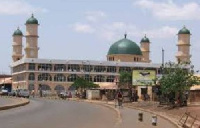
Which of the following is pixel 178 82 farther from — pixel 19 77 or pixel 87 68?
pixel 19 77

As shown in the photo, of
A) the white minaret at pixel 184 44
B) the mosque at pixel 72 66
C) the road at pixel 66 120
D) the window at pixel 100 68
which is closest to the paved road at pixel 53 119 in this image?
the road at pixel 66 120

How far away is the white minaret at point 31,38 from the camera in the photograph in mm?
136150

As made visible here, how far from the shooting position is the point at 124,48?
140625mm

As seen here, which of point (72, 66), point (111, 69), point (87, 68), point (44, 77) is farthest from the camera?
point (111, 69)

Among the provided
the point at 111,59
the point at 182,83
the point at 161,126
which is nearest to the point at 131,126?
the point at 161,126

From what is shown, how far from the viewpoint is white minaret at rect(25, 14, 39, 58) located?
136m

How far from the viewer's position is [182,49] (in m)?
146

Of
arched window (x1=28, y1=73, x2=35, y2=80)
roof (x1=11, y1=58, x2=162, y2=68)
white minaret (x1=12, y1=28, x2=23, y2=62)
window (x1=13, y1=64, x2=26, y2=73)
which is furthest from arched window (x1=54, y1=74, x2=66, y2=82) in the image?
white minaret (x1=12, y1=28, x2=23, y2=62)

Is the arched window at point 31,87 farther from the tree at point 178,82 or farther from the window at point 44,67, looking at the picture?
the tree at point 178,82

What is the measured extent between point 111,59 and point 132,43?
6723 mm

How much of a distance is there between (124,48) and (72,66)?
16527 millimetres

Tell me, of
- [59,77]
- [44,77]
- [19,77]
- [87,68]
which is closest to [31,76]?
[44,77]

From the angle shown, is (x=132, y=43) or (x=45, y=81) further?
(x=132, y=43)

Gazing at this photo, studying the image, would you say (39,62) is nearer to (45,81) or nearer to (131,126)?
(45,81)
